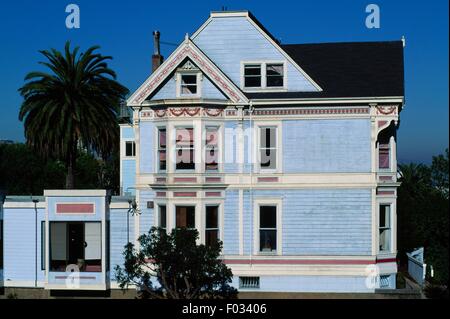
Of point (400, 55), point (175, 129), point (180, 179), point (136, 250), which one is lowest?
point (136, 250)

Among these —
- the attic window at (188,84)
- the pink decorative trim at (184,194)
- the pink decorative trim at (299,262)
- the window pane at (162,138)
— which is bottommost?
the pink decorative trim at (299,262)

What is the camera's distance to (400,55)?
32969 mm

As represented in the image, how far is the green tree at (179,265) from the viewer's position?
91.8ft

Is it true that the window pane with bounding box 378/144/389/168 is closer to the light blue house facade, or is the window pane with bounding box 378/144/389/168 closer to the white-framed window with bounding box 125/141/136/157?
the light blue house facade

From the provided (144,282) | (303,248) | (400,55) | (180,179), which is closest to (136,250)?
(144,282)

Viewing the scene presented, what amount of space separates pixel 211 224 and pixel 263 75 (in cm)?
665

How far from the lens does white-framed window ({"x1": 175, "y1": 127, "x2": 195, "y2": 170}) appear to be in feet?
102

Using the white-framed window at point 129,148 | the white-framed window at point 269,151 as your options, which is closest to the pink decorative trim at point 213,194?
the white-framed window at point 269,151

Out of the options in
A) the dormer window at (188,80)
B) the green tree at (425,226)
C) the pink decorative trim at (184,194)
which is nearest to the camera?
the pink decorative trim at (184,194)

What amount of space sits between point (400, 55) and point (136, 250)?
14197 millimetres

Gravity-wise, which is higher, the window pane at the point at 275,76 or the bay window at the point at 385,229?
the window pane at the point at 275,76

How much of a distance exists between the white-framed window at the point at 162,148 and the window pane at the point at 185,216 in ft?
6.21

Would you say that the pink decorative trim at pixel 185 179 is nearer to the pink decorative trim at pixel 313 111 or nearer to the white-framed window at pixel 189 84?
the white-framed window at pixel 189 84
